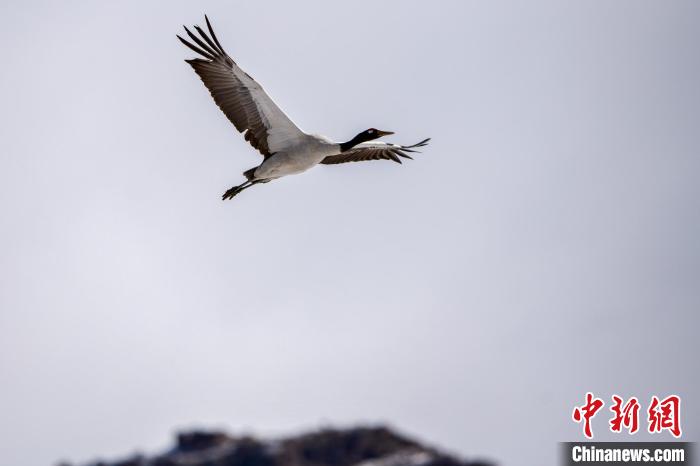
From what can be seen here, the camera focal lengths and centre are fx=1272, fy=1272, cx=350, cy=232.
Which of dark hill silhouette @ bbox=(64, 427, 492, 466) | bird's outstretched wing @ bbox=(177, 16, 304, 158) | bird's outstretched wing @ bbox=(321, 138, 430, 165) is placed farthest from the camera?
dark hill silhouette @ bbox=(64, 427, 492, 466)

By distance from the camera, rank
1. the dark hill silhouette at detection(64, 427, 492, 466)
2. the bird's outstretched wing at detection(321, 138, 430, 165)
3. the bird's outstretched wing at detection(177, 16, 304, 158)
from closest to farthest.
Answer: the bird's outstretched wing at detection(177, 16, 304, 158), the bird's outstretched wing at detection(321, 138, 430, 165), the dark hill silhouette at detection(64, 427, 492, 466)

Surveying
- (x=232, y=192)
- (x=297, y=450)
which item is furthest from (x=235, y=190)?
(x=297, y=450)

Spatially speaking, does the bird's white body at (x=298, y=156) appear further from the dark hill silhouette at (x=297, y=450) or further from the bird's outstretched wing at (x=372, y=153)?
the dark hill silhouette at (x=297, y=450)

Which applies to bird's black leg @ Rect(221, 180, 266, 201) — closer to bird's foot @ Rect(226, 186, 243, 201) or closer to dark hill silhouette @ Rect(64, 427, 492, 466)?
bird's foot @ Rect(226, 186, 243, 201)

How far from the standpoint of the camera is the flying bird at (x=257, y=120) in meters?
32.6

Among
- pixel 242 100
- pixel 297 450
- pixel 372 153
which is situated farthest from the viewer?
pixel 297 450

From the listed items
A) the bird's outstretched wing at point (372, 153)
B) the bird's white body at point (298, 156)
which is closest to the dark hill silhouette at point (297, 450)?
the bird's outstretched wing at point (372, 153)

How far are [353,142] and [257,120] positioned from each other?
3.11 metres

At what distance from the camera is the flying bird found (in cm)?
3259

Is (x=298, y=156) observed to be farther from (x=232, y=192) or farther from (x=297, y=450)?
(x=297, y=450)

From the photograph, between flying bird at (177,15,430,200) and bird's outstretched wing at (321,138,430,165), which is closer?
flying bird at (177,15,430,200)

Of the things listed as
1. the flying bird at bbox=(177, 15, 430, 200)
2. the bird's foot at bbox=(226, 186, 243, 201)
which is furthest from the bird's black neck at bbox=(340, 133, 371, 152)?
the bird's foot at bbox=(226, 186, 243, 201)

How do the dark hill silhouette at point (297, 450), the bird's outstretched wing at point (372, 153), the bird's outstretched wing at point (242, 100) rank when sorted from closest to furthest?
the bird's outstretched wing at point (242, 100), the bird's outstretched wing at point (372, 153), the dark hill silhouette at point (297, 450)

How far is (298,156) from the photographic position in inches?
1307
